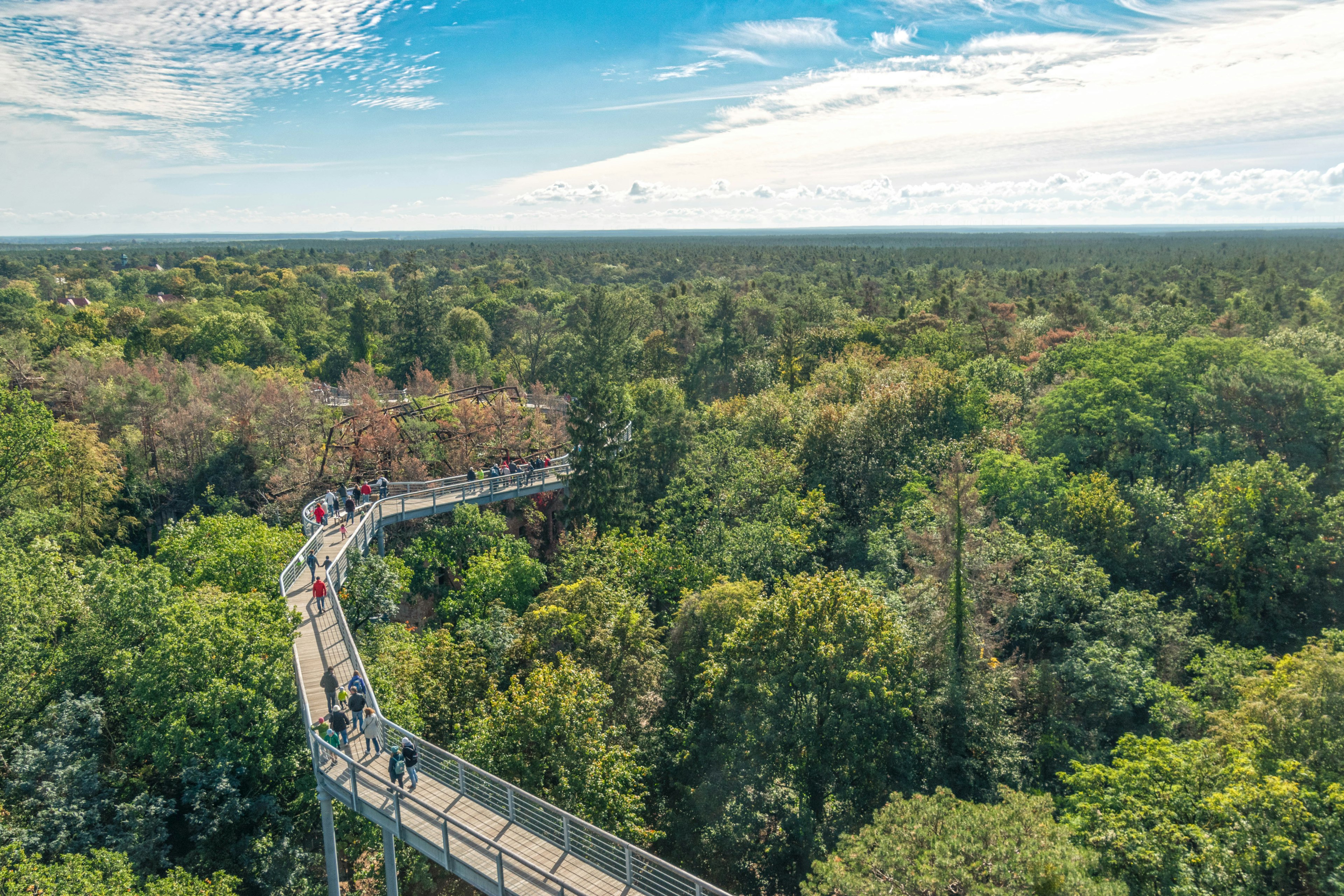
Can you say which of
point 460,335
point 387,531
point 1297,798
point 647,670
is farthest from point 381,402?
point 1297,798

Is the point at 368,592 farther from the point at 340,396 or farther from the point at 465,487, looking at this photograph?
the point at 340,396

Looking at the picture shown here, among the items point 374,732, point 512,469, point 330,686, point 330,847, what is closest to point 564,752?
point 374,732

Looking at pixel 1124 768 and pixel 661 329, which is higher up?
pixel 661 329

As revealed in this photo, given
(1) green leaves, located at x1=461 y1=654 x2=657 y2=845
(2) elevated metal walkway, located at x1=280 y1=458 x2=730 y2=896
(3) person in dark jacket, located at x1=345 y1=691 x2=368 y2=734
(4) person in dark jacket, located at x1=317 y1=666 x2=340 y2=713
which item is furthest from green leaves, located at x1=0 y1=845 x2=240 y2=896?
(1) green leaves, located at x1=461 y1=654 x2=657 y2=845

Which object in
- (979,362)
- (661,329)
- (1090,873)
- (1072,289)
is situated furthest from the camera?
(1072,289)

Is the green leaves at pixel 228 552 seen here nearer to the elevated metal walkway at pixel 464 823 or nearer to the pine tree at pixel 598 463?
the elevated metal walkway at pixel 464 823

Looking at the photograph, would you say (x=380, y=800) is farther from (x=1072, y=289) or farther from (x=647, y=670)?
(x=1072, y=289)

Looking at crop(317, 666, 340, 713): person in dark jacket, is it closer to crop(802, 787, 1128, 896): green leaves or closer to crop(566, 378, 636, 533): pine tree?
crop(802, 787, 1128, 896): green leaves
